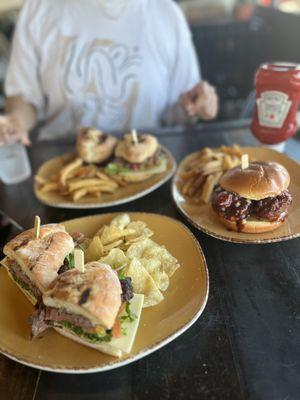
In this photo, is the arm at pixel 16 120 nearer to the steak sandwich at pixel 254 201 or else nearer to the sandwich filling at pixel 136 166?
the sandwich filling at pixel 136 166

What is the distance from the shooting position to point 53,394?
3.54 ft

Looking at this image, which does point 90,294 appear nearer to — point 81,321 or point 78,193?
point 81,321

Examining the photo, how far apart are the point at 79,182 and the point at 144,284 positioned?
78cm

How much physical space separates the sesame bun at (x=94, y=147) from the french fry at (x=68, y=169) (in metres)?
0.05

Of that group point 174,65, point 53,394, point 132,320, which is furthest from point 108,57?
point 53,394

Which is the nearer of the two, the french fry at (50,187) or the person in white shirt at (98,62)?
the french fry at (50,187)

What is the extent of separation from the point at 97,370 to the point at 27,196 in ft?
4.00

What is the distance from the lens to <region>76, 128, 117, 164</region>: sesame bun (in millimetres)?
2098

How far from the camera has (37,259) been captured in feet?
4.21

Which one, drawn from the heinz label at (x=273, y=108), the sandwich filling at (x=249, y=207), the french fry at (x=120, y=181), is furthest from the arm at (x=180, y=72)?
the sandwich filling at (x=249, y=207)

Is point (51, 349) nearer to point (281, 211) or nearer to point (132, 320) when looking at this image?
point (132, 320)

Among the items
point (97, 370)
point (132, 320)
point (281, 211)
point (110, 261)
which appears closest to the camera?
point (97, 370)

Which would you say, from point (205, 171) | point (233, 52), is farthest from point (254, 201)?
point (233, 52)

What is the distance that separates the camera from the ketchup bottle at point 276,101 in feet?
6.22
